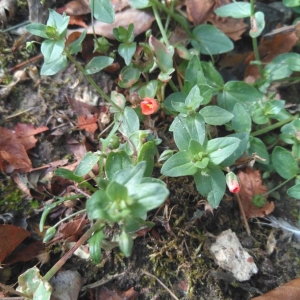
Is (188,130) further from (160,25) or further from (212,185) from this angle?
(160,25)

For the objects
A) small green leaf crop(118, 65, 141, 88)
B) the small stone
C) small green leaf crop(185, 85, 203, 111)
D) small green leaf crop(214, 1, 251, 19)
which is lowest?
the small stone

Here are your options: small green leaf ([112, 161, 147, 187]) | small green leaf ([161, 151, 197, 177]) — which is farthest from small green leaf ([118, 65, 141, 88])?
small green leaf ([112, 161, 147, 187])

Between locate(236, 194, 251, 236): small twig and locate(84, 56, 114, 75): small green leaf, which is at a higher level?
locate(84, 56, 114, 75): small green leaf

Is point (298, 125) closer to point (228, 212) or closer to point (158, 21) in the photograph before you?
point (228, 212)

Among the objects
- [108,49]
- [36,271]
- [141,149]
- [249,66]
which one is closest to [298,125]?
[249,66]

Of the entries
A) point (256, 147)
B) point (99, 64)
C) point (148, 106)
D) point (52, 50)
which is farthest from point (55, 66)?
point (256, 147)

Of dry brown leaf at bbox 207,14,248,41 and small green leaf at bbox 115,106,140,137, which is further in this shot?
dry brown leaf at bbox 207,14,248,41

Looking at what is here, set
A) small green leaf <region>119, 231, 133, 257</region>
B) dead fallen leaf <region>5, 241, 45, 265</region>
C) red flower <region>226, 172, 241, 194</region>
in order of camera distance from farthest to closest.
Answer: dead fallen leaf <region>5, 241, 45, 265</region>, red flower <region>226, 172, 241, 194</region>, small green leaf <region>119, 231, 133, 257</region>

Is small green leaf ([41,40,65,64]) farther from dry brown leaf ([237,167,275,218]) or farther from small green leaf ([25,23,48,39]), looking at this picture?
dry brown leaf ([237,167,275,218])
